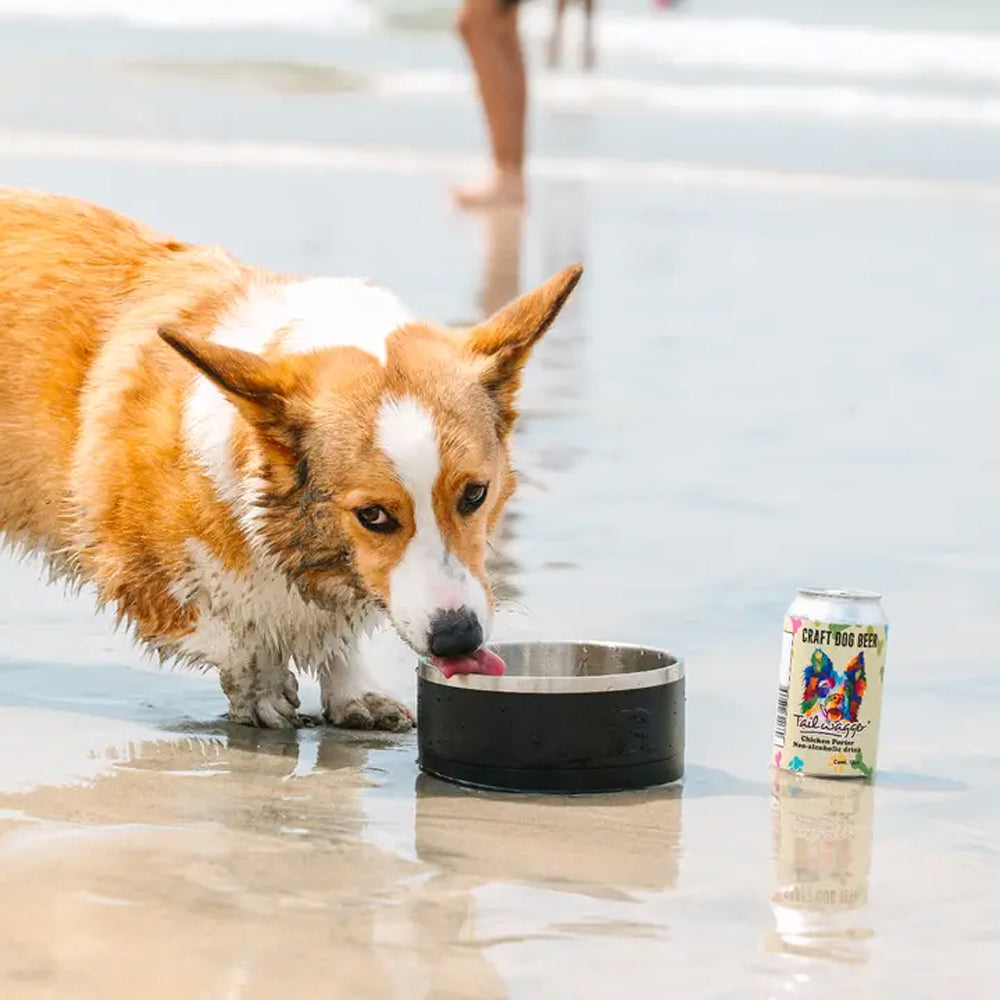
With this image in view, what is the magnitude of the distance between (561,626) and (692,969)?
6.62 feet

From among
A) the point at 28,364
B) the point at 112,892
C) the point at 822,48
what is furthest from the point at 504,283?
the point at 822,48

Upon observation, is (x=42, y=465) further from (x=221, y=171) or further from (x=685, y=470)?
(x=221, y=171)

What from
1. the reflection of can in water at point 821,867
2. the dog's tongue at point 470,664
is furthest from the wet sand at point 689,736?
the dog's tongue at point 470,664

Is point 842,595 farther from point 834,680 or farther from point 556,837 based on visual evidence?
point 556,837

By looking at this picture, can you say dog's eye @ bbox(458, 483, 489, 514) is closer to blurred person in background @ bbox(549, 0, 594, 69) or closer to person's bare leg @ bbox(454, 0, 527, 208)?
person's bare leg @ bbox(454, 0, 527, 208)

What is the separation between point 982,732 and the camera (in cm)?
414

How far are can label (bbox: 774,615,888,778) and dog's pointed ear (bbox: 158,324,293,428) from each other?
1.03 m

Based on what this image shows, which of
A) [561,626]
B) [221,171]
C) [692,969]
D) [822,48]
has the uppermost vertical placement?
[822,48]

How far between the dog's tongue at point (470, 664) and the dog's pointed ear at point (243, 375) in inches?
21.8

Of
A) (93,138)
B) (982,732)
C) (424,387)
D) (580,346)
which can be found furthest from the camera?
(93,138)

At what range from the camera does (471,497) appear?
3855mm

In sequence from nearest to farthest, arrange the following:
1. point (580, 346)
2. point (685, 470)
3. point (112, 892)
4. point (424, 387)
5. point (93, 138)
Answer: point (112, 892) < point (424, 387) < point (685, 470) < point (580, 346) < point (93, 138)

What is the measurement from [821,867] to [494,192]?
8.09m

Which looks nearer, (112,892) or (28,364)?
(112,892)
